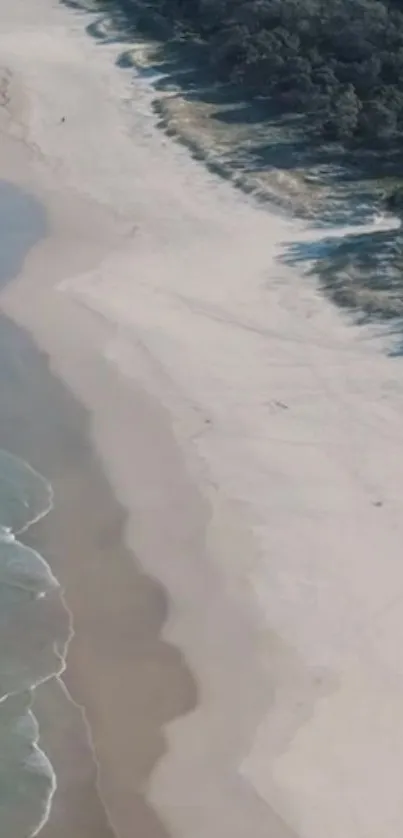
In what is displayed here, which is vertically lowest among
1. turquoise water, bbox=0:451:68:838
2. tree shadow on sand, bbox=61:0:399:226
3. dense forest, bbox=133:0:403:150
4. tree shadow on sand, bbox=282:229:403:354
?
tree shadow on sand, bbox=61:0:399:226

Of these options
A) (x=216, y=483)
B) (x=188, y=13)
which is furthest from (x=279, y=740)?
(x=188, y=13)

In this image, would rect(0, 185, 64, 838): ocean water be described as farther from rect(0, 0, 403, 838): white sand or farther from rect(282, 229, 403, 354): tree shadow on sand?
rect(282, 229, 403, 354): tree shadow on sand

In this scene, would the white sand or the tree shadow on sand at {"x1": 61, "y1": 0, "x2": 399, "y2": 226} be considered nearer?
the white sand

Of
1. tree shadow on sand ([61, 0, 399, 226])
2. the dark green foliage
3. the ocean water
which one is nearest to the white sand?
tree shadow on sand ([61, 0, 399, 226])

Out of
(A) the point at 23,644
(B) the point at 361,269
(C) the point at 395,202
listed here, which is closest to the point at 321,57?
(C) the point at 395,202

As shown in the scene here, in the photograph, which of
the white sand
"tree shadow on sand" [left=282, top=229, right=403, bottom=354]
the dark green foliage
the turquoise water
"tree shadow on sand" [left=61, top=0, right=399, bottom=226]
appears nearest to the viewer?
the turquoise water

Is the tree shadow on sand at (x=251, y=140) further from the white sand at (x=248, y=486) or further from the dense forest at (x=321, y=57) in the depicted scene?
the white sand at (x=248, y=486)

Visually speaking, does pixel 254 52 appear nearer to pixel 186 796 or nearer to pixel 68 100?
pixel 68 100
